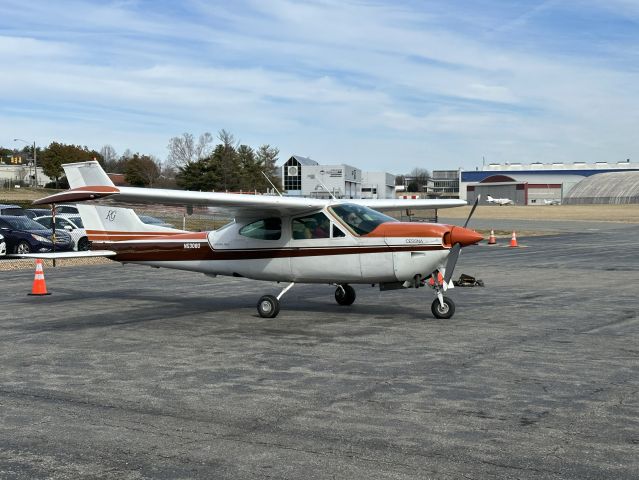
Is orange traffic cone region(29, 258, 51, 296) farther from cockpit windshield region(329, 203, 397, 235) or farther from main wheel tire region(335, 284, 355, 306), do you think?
cockpit windshield region(329, 203, 397, 235)

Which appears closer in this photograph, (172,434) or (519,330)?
(172,434)

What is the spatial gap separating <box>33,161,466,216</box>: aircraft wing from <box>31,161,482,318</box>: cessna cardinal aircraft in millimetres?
Answer: 17

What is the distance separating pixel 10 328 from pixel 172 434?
703 cm

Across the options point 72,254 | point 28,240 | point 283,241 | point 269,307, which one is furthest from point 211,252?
point 28,240

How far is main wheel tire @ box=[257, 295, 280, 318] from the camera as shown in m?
13.3

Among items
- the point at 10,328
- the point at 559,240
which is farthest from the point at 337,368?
the point at 559,240

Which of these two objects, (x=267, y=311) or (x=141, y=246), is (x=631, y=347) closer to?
(x=267, y=311)

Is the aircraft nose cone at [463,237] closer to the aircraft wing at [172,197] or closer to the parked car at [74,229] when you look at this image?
the aircraft wing at [172,197]

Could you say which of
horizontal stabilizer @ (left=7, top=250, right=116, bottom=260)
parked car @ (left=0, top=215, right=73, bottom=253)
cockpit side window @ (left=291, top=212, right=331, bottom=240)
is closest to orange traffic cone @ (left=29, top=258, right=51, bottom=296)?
horizontal stabilizer @ (left=7, top=250, right=116, bottom=260)

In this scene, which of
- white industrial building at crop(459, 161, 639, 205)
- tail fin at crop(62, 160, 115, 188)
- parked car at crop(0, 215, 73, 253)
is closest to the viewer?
tail fin at crop(62, 160, 115, 188)

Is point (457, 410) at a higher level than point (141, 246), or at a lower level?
lower

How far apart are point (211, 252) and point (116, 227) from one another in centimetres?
223

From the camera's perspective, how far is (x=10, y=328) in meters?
12.3

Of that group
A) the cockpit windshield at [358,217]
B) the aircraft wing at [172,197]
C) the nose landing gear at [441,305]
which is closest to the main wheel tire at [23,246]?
the aircraft wing at [172,197]
